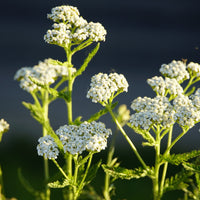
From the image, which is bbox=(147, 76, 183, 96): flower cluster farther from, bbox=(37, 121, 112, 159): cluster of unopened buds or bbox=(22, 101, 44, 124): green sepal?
bbox=(22, 101, 44, 124): green sepal

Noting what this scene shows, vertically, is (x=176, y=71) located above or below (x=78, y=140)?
above

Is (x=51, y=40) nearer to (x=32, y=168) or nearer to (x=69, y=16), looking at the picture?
(x=69, y=16)

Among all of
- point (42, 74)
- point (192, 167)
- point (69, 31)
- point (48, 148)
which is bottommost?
point (192, 167)

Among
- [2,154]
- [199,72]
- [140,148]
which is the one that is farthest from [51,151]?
[140,148]

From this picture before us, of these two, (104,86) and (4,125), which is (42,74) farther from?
(104,86)

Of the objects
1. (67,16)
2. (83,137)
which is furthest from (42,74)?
(83,137)

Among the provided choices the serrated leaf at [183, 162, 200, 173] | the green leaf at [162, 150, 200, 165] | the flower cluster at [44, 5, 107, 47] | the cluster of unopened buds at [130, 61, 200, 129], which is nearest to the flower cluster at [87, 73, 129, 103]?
the cluster of unopened buds at [130, 61, 200, 129]
